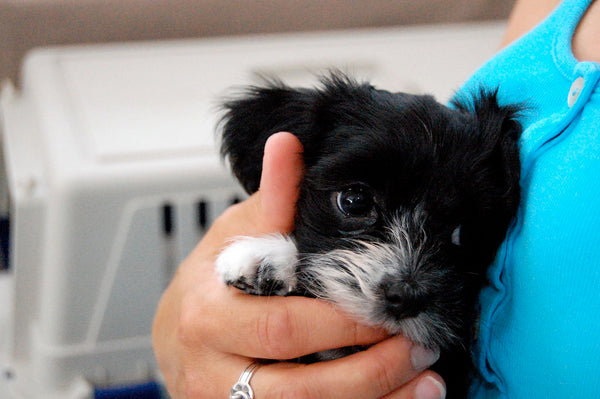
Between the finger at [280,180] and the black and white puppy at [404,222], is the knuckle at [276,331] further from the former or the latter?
the finger at [280,180]

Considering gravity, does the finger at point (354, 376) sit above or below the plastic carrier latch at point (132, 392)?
above

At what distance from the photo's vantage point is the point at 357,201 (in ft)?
3.77

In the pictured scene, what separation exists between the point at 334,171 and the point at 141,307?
127 centimetres

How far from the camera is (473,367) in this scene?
126cm

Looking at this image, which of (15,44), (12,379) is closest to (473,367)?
(12,379)

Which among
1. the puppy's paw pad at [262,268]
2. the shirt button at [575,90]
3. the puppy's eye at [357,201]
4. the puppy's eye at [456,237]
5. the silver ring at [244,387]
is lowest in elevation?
the silver ring at [244,387]

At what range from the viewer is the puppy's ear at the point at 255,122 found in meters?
1.38

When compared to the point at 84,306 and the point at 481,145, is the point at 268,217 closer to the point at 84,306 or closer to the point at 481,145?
the point at 481,145

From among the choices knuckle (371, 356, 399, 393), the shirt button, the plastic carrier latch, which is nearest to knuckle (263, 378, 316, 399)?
knuckle (371, 356, 399, 393)

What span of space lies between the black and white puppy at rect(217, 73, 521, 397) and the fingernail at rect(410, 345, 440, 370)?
0.02m

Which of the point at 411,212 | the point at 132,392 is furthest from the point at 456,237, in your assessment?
the point at 132,392

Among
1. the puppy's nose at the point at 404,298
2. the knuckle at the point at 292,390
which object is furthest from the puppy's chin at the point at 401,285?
the knuckle at the point at 292,390

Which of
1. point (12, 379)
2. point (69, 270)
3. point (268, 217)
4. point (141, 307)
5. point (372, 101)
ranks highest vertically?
point (372, 101)

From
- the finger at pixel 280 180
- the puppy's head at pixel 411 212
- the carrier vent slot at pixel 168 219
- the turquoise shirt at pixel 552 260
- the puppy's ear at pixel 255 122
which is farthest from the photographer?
the carrier vent slot at pixel 168 219
